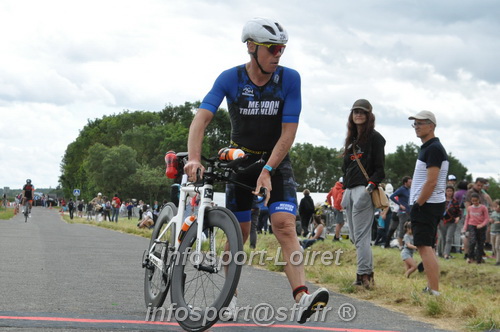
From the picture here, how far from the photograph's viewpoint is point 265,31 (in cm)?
542

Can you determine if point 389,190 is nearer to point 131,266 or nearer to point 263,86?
point 131,266

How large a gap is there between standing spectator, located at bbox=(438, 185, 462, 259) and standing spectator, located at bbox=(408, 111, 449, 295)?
8489mm

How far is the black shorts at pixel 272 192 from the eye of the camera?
18.4ft

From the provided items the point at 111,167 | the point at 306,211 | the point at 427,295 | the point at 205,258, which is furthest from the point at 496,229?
the point at 111,167

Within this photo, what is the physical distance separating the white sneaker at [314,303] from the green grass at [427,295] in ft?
5.58

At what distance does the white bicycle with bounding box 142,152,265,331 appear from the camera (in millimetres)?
4848

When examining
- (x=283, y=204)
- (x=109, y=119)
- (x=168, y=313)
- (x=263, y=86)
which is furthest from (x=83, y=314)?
Answer: (x=109, y=119)

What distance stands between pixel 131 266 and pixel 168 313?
209 inches

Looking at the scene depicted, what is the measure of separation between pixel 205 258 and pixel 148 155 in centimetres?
11587

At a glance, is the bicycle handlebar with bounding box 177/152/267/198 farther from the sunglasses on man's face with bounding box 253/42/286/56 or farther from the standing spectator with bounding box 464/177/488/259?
the standing spectator with bounding box 464/177/488/259

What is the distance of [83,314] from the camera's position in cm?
590

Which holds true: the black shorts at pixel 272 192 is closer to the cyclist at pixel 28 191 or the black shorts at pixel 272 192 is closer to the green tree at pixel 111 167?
the cyclist at pixel 28 191

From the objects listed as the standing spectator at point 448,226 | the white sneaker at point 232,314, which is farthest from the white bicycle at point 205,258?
the standing spectator at point 448,226

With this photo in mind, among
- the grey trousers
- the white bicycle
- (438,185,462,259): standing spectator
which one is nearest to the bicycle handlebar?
the white bicycle
